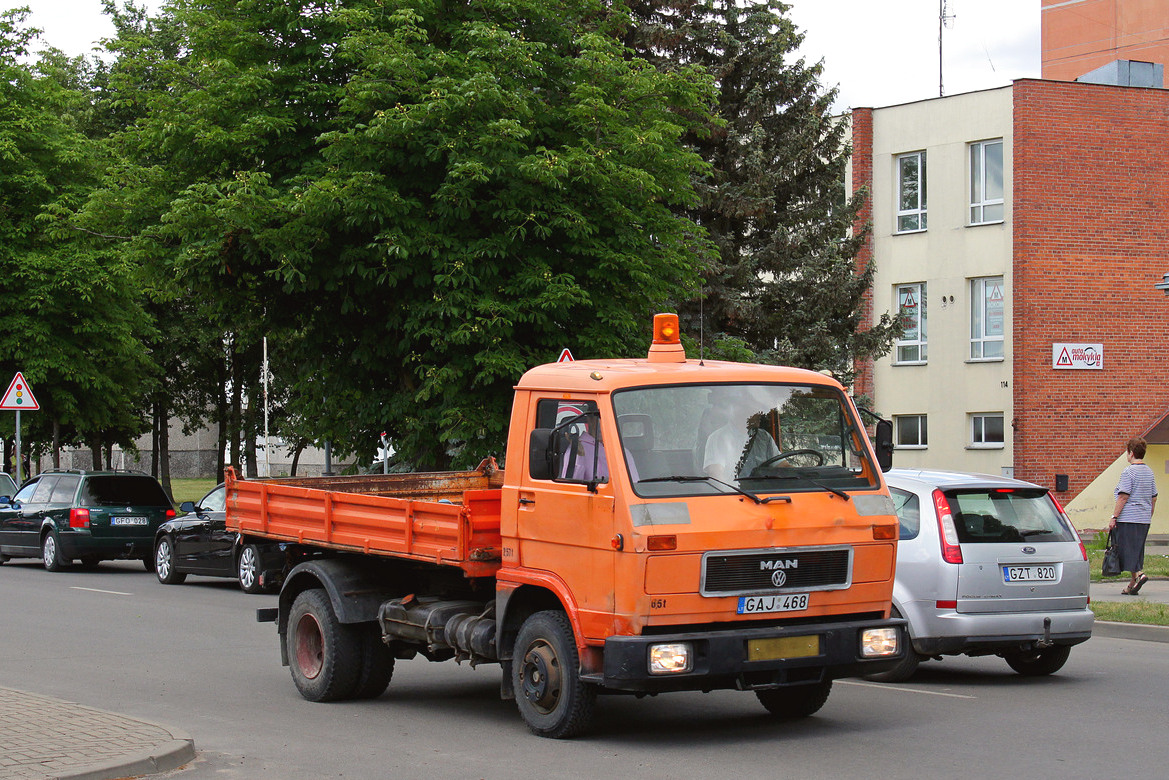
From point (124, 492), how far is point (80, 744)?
55.3 feet

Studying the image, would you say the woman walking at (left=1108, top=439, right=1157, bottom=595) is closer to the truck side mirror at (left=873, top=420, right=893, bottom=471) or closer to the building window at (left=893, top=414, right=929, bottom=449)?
the truck side mirror at (left=873, top=420, right=893, bottom=471)

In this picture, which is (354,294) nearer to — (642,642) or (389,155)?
(389,155)

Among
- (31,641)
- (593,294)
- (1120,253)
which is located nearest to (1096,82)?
(1120,253)

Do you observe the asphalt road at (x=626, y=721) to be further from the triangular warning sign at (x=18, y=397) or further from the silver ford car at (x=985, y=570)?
the triangular warning sign at (x=18, y=397)

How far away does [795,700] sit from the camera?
29.7 ft

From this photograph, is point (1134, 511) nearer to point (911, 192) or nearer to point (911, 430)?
point (911, 430)

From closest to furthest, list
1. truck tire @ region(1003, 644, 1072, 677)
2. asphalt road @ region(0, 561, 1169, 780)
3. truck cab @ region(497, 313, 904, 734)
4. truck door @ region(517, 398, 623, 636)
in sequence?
asphalt road @ region(0, 561, 1169, 780) < truck cab @ region(497, 313, 904, 734) < truck door @ region(517, 398, 623, 636) < truck tire @ region(1003, 644, 1072, 677)

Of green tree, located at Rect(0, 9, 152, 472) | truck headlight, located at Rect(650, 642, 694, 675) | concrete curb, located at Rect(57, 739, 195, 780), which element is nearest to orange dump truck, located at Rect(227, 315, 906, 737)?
truck headlight, located at Rect(650, 642, 694, 675)

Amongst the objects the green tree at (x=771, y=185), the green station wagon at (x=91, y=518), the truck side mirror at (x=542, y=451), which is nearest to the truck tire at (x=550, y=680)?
the truck side mirror at (x=542, y=451)

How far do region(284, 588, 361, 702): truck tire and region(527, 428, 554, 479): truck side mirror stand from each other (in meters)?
2.48

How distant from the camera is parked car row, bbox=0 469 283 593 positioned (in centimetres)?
2116

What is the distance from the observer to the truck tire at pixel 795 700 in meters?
8.96

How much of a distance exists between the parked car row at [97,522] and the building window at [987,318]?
20553 millimetres

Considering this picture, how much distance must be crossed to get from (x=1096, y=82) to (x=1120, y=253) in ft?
17.3
